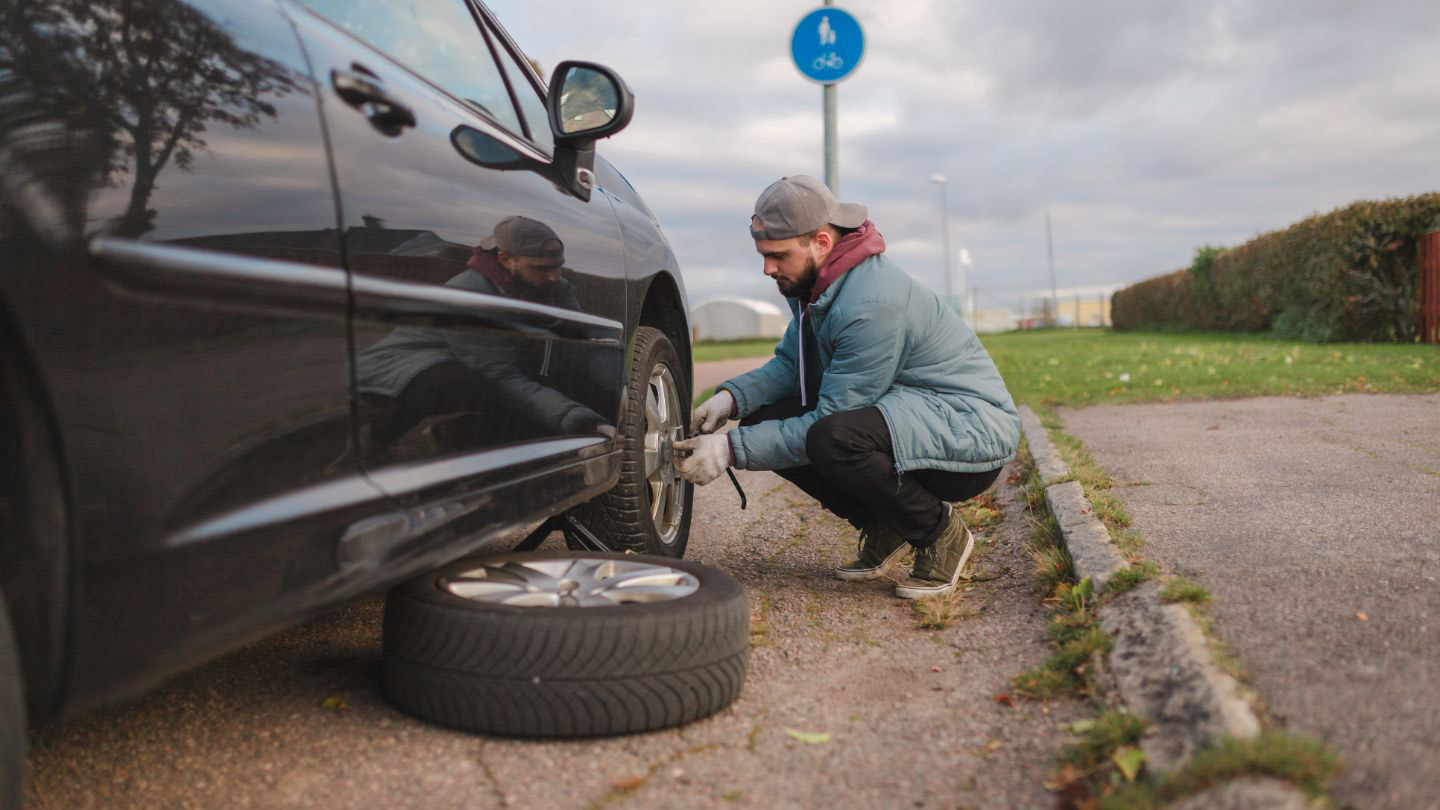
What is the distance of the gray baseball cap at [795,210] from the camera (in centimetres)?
314

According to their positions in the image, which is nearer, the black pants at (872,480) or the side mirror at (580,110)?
the side mirror at (580,110)

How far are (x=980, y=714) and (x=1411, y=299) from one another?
13578 mm

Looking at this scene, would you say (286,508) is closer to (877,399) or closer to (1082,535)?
(877,399)

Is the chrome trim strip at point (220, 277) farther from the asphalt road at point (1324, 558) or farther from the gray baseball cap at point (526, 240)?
the asphalt road at point (1324, 558)

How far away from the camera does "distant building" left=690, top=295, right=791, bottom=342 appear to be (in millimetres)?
55938

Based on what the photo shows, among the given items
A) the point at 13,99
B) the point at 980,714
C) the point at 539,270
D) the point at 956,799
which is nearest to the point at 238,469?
the point at 13,99

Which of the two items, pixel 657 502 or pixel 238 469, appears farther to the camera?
pixel 657 502

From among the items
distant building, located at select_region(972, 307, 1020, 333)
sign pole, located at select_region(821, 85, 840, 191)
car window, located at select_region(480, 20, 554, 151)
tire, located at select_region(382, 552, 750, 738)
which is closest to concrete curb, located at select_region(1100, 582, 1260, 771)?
tire, located at select_region(382, 552, 750, 738)

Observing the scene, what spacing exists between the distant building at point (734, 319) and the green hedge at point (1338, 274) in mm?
36358

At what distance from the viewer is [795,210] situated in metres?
3.13

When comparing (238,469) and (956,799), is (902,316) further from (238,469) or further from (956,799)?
(238,469)

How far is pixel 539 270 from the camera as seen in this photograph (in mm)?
2402

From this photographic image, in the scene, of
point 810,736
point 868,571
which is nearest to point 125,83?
point 810,736

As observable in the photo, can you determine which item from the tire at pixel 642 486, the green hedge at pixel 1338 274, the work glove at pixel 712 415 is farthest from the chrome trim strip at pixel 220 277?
the green hedge at pixel 1338 274
